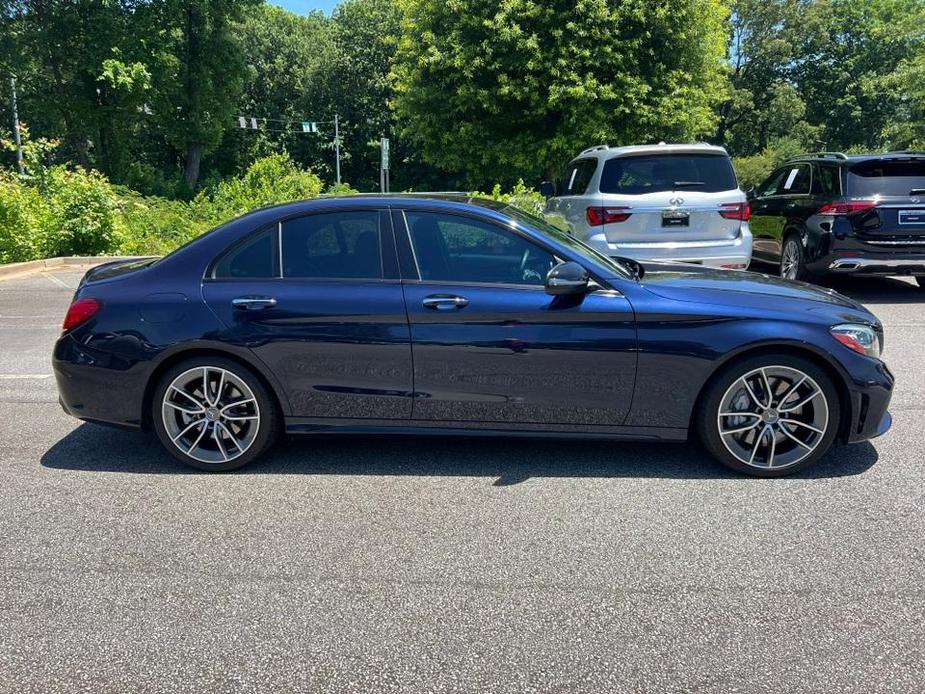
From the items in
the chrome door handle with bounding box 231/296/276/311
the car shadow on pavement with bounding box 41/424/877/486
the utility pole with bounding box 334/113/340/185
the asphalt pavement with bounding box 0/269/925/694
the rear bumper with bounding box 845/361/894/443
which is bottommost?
the asphalt pavement with bounding box 0/269/925/694

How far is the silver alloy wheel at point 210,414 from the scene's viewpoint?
445 cm

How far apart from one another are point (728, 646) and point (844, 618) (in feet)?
1.74

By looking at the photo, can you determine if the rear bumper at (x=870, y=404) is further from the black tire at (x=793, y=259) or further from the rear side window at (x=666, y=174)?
the black tire at (x=793, y=259)

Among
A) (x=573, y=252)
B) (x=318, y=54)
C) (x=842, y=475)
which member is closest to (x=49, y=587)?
(x=573, y=252)

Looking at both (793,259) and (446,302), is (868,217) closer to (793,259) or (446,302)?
(793,259)

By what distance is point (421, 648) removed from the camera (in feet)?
9.27

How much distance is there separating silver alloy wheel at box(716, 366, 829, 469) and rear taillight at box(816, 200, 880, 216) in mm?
6256

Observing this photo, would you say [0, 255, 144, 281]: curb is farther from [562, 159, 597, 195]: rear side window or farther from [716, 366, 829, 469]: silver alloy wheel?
[716, 366, 829, 469]: silver alloy wheel

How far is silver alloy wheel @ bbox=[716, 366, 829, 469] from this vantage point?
4230 mm

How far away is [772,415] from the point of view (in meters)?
4.25

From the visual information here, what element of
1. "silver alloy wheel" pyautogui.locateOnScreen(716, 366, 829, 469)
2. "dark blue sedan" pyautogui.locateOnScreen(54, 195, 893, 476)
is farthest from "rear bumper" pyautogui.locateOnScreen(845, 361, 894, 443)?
"silver alloy wheel" pyautogui.locateOnScreen(716, 366, 829, 469)

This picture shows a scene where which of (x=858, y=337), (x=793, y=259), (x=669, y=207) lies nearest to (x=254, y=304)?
(x=858, y=337)

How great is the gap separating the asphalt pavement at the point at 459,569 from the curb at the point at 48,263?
382 inches

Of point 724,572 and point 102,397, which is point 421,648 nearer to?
point 724,572
